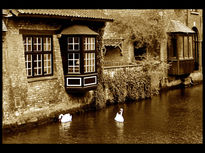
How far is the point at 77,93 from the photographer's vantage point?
57.7ft

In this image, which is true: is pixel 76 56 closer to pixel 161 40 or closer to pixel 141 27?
pixel 141 27

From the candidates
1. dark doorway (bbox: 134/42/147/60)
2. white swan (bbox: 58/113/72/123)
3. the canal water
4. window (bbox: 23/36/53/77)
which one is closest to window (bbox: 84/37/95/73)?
window (bbox: 23/36/53/77)

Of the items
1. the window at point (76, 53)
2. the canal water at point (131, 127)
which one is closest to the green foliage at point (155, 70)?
the canal water at point (131, 127)

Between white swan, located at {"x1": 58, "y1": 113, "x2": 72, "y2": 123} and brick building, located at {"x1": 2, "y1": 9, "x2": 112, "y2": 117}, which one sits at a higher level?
brick building, located at {"x1": 2, "y1": 9, "x2": 112, "y2": 117}

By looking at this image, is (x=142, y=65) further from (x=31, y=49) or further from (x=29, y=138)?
(x=29, y=138)

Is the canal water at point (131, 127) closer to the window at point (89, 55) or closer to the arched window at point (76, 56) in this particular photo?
the arched window at point (76, 56)

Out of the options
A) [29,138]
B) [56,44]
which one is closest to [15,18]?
[56,44]

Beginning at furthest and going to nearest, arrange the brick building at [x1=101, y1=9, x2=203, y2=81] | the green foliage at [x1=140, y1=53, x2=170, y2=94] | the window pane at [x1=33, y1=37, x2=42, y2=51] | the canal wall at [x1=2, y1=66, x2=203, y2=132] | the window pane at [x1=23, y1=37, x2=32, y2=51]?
1. the brick building at [x1=101, y1=9, x2=203, y2=81]
2. the green foliage at [x1=140, y1=53, x2=170, y2=94]
3. the window pane at [x1=33, y1=37, x2=42, y2=51]
4. the window pane at [x1=23, y1=37, x2=32, y2=51]
5. the canal wall at [x1=2, y1=66, x2=203, y2=132]

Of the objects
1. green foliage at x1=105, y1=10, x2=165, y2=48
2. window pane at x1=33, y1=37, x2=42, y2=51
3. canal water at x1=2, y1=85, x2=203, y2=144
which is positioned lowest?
canal water at x1=2, y1=85, x2=203, y2=144

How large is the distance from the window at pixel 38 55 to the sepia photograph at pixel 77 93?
0.13 ft

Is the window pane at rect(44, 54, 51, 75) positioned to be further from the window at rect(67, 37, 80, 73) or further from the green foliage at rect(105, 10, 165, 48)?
the green foliage at rect(105, 10, 165, 48)

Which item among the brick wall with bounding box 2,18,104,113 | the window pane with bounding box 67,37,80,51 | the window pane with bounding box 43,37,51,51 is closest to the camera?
the brick wall with bounding box 2,18,104,113

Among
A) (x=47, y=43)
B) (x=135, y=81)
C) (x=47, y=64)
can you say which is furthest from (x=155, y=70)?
(x=47, y=43)

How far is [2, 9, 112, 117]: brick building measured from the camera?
1406cm
